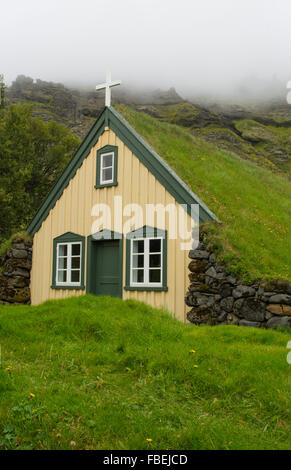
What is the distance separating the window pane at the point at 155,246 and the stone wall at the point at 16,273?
5238mm

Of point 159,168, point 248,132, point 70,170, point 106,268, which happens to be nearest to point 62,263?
point 106,268

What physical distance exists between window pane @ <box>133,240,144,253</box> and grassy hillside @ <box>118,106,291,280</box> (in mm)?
2347

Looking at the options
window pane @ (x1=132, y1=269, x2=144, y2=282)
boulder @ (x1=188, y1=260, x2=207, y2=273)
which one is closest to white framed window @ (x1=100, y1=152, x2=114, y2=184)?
window pane @ (x1=132, y1=269, x2=144, y2=282)

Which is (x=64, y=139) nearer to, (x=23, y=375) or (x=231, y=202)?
(x=231, y=202)

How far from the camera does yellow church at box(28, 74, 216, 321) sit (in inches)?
434

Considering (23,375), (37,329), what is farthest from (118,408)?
(37,329)

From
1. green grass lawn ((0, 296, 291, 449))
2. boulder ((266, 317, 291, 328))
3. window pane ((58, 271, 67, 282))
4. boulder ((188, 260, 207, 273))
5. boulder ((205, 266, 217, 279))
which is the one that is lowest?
green grass lawn ((0, 296, 291, 449))

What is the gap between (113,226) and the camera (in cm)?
1243

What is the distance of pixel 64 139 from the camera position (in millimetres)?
28734

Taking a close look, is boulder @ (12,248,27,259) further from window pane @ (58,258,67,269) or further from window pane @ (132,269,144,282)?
window pane @ (132,269,144,282)

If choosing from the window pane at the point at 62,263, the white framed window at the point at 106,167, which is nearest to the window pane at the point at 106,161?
the white framed window at the point at 106,167

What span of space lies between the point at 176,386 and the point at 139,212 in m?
6.99

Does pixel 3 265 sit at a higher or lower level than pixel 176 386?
higher

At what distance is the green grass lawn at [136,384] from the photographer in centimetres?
406
